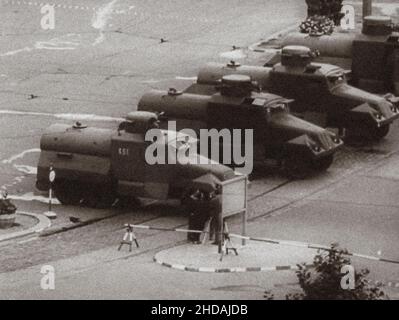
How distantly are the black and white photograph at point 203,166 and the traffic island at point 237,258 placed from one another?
0.20 feet

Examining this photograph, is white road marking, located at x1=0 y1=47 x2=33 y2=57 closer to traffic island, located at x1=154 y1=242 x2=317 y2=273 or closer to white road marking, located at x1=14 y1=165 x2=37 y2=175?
white road marking, located at x1=14 y1=165 x2=37 y2=175

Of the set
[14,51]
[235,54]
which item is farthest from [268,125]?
[14,51]

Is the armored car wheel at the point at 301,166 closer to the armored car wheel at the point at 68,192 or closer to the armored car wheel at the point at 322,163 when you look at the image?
the armored car wheel at the point at 322,163

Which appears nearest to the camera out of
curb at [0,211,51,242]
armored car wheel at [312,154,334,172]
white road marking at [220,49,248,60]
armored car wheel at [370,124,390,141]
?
curb at [0,211,51,242]

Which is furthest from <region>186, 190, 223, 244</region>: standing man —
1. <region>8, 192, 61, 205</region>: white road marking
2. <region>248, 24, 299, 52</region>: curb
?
<region>248, 24, 299, 52</region>: curb

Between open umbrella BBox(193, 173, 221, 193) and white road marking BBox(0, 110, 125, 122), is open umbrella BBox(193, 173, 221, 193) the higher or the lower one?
the higher one

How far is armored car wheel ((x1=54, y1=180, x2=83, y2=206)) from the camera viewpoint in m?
45.7

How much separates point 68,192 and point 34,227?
342 cm

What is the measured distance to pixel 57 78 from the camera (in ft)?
213

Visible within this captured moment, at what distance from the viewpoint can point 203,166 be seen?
145 feet

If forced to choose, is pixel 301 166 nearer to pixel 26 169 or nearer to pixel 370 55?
pixel 26 169

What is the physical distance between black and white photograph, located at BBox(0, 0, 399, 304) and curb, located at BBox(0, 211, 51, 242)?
70mm

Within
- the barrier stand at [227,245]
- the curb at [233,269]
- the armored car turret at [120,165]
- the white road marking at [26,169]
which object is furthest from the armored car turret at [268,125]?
the curb at [233,269]
